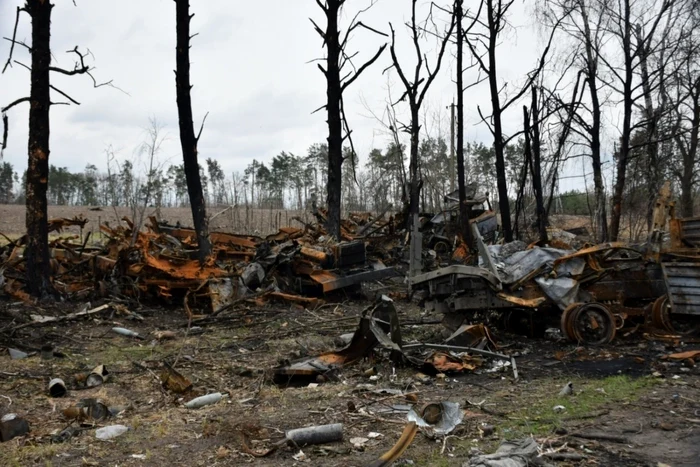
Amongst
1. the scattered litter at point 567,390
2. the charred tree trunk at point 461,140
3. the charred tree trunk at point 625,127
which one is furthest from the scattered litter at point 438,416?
the charred tree trunk at point 625,127

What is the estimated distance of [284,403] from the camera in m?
5.71

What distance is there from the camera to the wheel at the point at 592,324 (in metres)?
7.87

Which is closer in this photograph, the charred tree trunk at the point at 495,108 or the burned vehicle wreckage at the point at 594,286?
the burned vehicle wreckage at the point at 594,286

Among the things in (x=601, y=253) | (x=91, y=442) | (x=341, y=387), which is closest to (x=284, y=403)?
(x=341, y=387)

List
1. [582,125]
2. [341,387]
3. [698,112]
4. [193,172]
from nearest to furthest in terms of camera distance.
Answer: [341,387] < [193,172] < [582,125] < [698,112]

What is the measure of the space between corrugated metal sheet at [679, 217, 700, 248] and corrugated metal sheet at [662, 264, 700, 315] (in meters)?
0.90

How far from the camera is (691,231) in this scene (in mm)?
8711

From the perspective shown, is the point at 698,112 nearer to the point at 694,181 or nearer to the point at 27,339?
the point at 694,181

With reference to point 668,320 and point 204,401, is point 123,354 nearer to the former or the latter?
point 204,401

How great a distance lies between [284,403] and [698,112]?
23.5m

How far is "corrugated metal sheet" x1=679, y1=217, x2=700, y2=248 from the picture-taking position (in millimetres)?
8664

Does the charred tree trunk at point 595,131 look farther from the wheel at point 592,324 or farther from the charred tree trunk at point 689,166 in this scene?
the wheel at point 592,324

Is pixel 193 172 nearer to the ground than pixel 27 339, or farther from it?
farther from it

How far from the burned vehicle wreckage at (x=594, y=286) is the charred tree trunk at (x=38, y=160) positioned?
6.85 m
